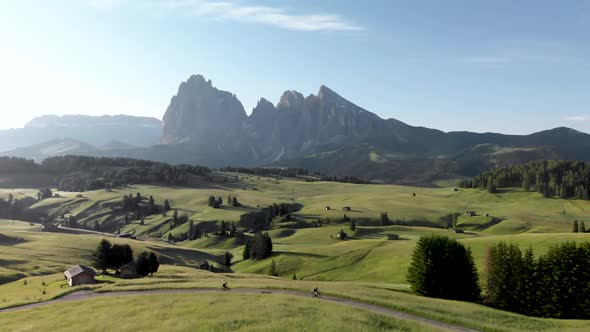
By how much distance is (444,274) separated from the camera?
81375 mm

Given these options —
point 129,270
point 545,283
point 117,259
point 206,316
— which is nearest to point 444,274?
point 545,283

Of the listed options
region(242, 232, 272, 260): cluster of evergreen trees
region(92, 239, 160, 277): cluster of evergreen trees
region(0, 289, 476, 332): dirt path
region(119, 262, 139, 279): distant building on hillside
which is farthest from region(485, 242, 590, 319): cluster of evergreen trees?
region(242, 232, 272, 260): cluster of evergreen trees

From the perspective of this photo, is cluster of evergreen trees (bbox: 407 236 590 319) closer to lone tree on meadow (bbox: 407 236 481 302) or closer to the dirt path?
lone tree on meadow (bbox: 407 236 481 302)

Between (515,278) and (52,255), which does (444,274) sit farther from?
(52,255)

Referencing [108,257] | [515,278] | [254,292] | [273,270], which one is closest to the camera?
[254,292]

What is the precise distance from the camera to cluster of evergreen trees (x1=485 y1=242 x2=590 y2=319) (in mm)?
70938

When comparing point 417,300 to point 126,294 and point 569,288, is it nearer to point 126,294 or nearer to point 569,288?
point 569,288

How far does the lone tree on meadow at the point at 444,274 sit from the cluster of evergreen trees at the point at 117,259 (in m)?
51.5

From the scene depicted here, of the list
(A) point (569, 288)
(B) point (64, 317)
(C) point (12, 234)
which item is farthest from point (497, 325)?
(C) point (12, 234)

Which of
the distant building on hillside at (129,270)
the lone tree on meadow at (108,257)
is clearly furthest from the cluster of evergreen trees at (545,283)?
the lone tree on meadow at (108,257)

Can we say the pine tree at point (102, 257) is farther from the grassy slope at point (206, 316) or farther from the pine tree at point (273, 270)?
the pine tree at point (273, 270)

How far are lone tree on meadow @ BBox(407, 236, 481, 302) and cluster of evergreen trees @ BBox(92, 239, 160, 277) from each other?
5148 cm

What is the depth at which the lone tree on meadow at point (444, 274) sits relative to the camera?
8100 cm

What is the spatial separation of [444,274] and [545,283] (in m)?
15.6
